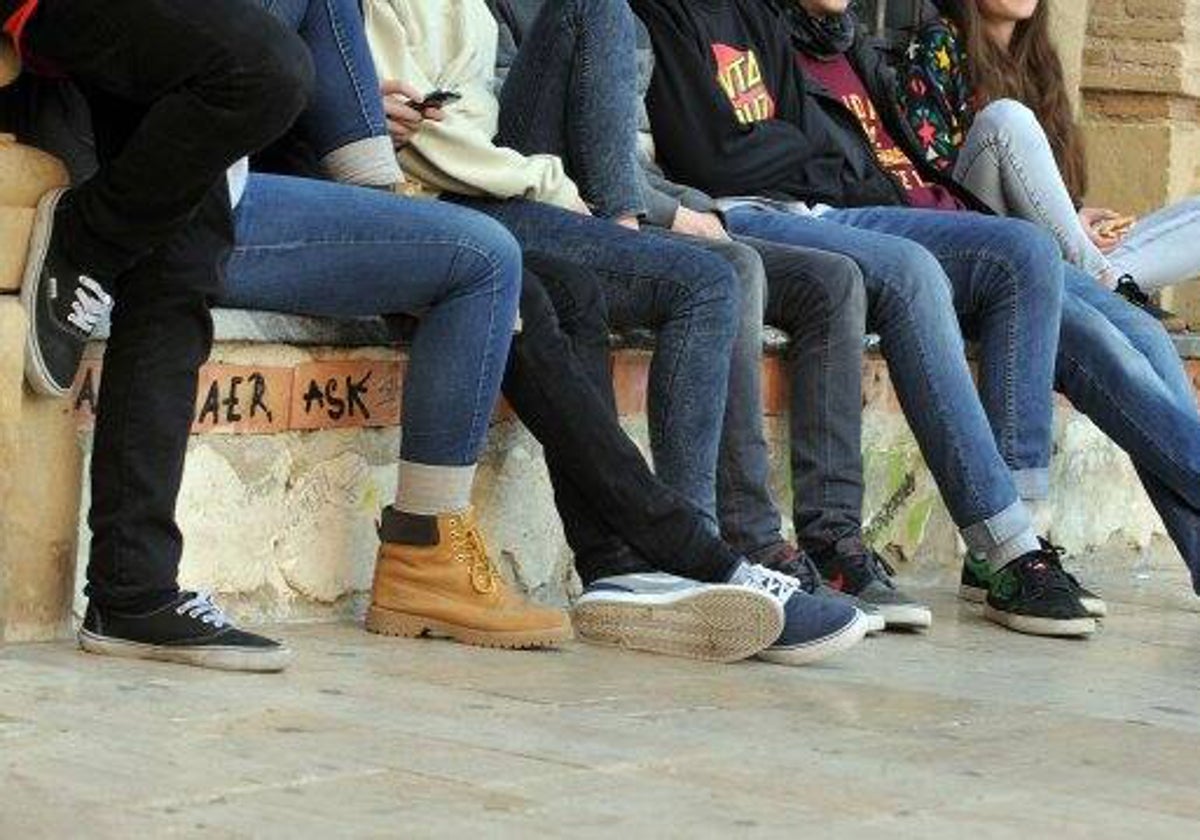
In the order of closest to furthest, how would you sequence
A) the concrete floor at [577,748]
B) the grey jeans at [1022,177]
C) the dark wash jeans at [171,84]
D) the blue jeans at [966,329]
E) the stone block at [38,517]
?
the concrete floor at [577,748] → the dark wash jeans at [171,84] → the stone block at [38,517] → the blue jeans at [966,329] → the grey jeans at [1022,177]

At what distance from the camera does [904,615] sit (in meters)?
5.68

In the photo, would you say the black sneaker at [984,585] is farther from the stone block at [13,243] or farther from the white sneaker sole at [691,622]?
the stone block at [13,243]

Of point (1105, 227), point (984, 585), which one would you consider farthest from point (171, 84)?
point (1105, 227)

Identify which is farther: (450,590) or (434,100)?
(434,100)

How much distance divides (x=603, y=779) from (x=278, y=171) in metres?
1.79

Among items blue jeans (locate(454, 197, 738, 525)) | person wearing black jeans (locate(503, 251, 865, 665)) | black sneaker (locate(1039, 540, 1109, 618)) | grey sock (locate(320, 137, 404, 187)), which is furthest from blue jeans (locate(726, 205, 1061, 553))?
grey sock (locate(320, 137, 404, 187))

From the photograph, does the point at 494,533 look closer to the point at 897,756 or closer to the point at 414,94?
the point at 414,94

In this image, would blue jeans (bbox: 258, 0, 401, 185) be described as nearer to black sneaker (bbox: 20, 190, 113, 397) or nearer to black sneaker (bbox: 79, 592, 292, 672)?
black sneaker (bbox: 20, 190, 113, 397)

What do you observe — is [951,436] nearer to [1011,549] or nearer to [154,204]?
[1011,549]

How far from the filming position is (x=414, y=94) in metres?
5.32

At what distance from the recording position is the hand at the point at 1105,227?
7328 mm

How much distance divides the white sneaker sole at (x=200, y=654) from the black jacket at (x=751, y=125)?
Answer: 2.06 metres

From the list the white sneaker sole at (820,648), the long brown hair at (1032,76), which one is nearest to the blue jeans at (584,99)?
the white sneaker sole at (820,648)

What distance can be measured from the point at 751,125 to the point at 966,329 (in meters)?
0.69
